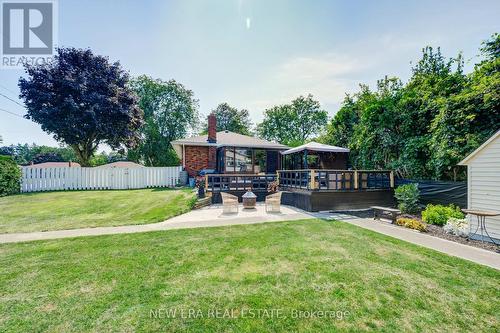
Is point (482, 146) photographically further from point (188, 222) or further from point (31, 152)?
point (31, 152)

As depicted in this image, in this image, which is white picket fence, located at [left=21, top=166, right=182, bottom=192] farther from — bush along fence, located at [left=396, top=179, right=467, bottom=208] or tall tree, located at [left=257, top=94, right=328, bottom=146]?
tall tree, located at [left=257, top=94, right=328, bottom=146]

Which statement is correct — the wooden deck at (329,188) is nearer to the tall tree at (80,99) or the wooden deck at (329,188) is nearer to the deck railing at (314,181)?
the deck railing at (314,181)

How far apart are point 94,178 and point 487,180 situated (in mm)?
19520

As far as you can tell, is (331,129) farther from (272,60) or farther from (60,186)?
(60,186)

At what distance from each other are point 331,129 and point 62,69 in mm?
23160

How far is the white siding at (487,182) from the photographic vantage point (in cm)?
563

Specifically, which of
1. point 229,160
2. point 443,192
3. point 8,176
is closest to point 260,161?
point 229,160

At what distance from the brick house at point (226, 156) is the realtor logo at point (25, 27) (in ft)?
27.1

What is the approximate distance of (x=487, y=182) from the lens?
586cm

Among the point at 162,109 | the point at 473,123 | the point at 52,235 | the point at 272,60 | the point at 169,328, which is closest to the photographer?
the point at 169,328

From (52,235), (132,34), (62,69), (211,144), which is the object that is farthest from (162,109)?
(52,235)

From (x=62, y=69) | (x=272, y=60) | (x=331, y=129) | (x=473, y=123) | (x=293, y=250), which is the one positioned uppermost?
(x=62, y=69)

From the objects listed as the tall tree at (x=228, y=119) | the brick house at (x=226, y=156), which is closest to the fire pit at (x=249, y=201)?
the brick house at (x=226, y=156)

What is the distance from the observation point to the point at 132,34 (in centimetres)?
1009
